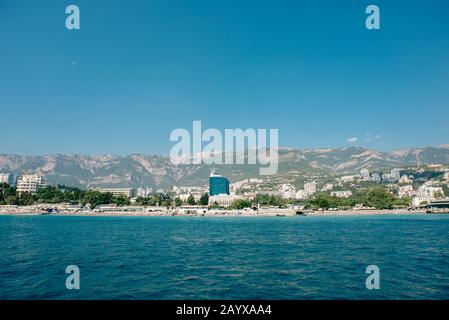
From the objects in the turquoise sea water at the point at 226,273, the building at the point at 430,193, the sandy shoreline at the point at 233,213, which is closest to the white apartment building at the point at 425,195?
the building at the point at 430,193

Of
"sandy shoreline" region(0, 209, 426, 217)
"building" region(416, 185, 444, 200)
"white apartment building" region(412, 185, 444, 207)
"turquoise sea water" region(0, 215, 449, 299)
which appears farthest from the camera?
"building" region(416, 185, 444, 200)

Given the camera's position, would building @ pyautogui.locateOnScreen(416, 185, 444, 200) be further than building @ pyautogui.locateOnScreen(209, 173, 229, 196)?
No

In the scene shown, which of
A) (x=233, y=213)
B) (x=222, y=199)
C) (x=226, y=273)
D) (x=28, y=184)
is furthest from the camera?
(x=28, y=184)

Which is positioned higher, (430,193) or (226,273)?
(226,273)

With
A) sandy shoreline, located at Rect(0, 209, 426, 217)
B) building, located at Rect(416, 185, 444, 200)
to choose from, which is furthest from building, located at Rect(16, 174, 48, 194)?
building, located at Rect(416, 185, 444, 200)

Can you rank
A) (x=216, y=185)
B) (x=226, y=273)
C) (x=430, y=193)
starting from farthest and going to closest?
(x=216, y=185)
(x=430, y=193)
(x=226, y=273)

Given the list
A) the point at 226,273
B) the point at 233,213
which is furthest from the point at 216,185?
the point at 226,273

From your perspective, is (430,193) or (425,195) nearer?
(425,195)

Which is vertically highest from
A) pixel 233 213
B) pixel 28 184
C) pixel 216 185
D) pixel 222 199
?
pixel 28 184

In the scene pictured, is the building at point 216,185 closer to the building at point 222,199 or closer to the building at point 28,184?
the building at point 222,199

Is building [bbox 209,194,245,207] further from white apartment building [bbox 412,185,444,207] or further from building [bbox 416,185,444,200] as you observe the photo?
building [bbox 416,185,444,200]

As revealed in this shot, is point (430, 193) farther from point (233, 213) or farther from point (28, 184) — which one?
point (28, 184)

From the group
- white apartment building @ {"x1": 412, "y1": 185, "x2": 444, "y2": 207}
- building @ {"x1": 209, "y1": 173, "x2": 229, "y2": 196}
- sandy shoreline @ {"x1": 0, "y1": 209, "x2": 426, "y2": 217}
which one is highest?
building @ {"x1": 209, "y1": 173, "x2": 229, "y2": 196}
